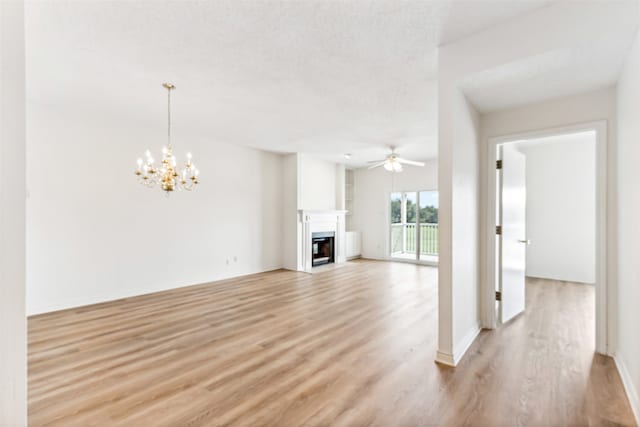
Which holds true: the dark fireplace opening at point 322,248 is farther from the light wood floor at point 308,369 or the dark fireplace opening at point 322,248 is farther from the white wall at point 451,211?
the white wall at point 451,211

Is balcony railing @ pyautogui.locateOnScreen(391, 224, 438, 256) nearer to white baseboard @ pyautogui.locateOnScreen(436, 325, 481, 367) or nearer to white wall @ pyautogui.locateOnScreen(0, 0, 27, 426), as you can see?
white baseboard @ pyautogui.locateOnScreen(436, 325, 481, 367)

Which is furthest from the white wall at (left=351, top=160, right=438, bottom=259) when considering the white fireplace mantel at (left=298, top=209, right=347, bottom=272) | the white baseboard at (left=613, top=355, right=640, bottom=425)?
the white baseboard at (left=613, top=355, right=640, bottom=425)

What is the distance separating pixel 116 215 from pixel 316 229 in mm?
4088

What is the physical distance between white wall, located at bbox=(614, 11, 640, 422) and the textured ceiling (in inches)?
36.0

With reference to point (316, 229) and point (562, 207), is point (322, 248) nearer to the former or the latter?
point (316, 229)

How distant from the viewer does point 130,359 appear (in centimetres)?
262

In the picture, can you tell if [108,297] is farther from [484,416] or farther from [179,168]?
[484,416]

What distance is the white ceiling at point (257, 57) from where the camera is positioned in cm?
211

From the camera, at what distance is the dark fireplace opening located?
735 cm

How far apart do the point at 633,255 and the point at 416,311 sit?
2.28 metres

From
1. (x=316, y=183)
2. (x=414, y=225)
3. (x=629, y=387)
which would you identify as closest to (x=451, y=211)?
(x=629, y=387)

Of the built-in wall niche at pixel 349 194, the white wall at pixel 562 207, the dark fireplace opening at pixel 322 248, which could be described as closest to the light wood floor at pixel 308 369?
the white wall at pixel 562 207

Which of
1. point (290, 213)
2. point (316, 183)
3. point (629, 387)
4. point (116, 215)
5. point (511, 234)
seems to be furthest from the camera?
point (316, 183)

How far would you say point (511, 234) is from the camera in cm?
361
